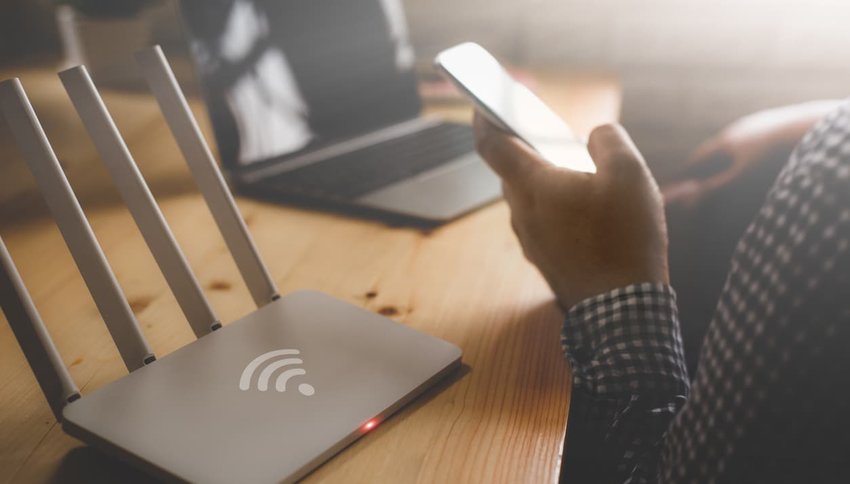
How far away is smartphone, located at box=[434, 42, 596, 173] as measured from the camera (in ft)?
1.94

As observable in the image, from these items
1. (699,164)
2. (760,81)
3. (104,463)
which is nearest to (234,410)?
(104,463)

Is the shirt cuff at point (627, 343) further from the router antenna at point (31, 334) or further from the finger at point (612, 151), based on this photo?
the router antenna at point (31, 334)

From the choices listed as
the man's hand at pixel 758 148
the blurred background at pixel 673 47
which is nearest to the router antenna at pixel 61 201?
the man's hand at pixel 758 148

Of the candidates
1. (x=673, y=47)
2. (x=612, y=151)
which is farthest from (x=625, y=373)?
(x=673, y=47)

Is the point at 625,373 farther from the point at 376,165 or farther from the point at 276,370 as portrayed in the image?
the point at 376,165

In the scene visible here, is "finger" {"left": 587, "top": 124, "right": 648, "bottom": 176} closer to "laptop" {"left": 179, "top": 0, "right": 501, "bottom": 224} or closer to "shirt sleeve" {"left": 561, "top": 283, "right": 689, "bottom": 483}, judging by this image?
"shirt sleeve" {"left": 561, "top": 283, "right": 689, "bottom": 483}

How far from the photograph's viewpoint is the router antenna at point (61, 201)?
0.45 m

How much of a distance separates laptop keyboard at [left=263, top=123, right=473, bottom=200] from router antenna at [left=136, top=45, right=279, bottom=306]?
0.25 meters

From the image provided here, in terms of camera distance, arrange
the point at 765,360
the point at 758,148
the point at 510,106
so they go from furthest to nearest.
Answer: the point at 758,148, the point at 510,106, the point at 765,360

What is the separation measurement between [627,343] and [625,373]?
0.02 m

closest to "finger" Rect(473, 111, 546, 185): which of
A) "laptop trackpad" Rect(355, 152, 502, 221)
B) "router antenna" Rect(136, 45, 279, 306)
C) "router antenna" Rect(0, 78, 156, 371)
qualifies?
"laptop trackpad" Rect(355, 152, 502, 221)

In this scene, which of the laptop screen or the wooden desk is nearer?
the wooden desk

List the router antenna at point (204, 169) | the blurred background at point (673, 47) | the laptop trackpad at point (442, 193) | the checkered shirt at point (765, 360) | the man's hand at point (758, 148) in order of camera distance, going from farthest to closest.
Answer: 1. the blurred background at point (673, 47)
2. the man's hand at point (758, 148)
3. the laptop trackpad at point (442, 193)
4. the router antenna at point (204, 169)
5. the checkered shirt at point (765, 360)

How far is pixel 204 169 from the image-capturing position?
0.54 metres
